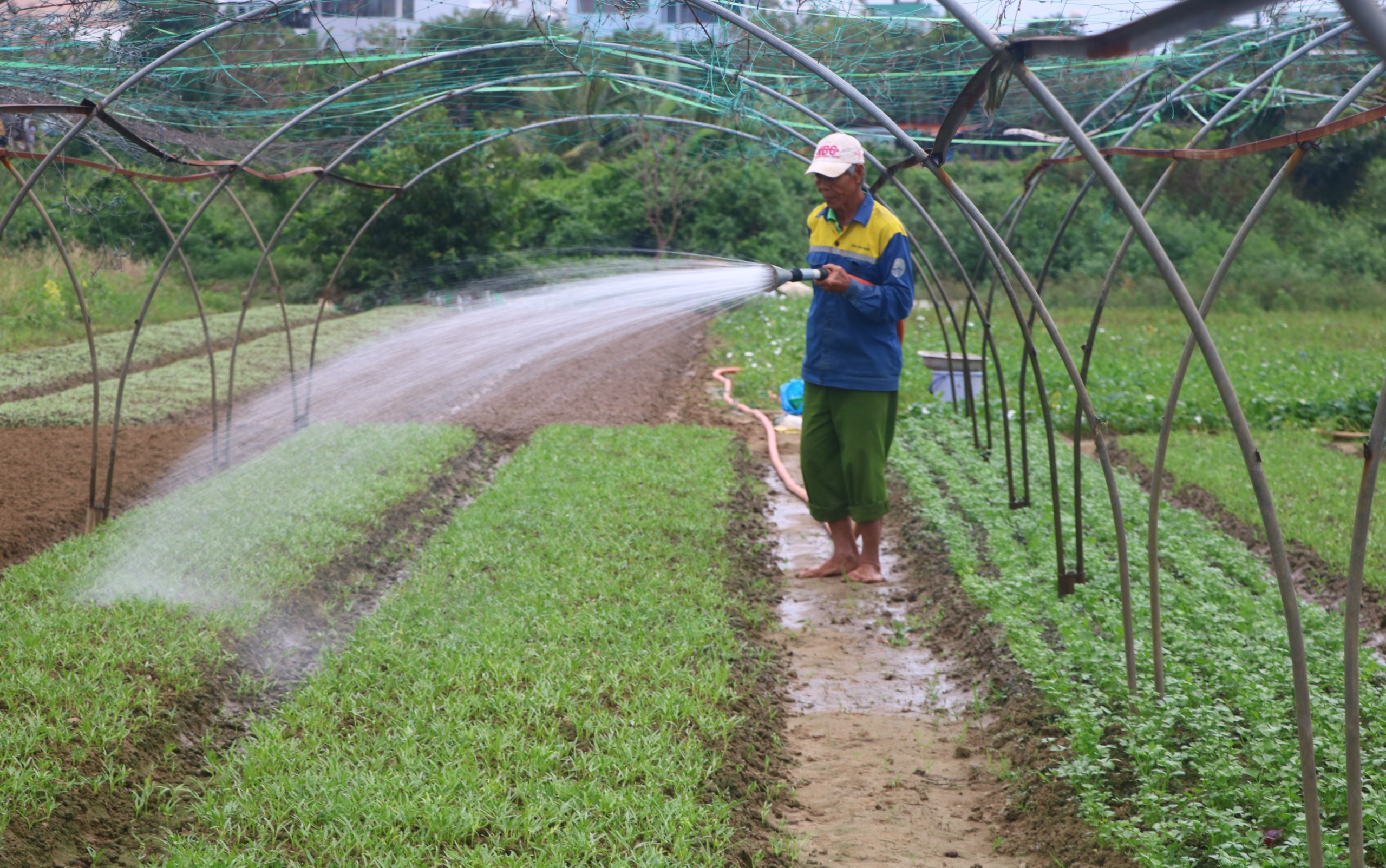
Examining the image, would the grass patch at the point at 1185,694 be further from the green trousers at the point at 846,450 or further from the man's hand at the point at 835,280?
the man's hand at the point at 835,280

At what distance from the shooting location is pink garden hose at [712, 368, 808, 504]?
309 inches

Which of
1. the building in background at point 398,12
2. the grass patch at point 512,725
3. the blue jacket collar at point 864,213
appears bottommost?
the grass patch at point 512,725

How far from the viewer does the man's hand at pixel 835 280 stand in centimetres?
479

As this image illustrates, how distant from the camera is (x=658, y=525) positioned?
629 cm

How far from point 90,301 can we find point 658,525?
38.2 ft

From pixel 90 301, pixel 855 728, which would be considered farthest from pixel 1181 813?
pixel 90 301

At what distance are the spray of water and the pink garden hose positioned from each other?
4.72ft

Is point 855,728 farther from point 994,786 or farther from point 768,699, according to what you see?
point 994,786

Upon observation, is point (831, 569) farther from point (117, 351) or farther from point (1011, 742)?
point (117, 351)

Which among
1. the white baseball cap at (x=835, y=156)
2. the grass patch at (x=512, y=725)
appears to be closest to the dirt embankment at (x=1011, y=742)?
the grass patch at (x=512, y=725)

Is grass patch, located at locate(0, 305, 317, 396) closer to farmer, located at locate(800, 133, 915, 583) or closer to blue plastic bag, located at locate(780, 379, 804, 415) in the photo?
blue plastic bag, located at locate(780, 379, 804, 415)

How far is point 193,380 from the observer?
451 inches

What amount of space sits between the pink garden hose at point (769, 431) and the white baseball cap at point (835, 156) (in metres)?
1.95

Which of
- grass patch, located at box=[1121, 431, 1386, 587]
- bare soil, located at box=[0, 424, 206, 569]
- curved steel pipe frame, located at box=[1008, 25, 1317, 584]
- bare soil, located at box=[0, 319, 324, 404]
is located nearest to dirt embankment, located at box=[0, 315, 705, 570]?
bare soil, located at box=[0, 424, 206, 569]
